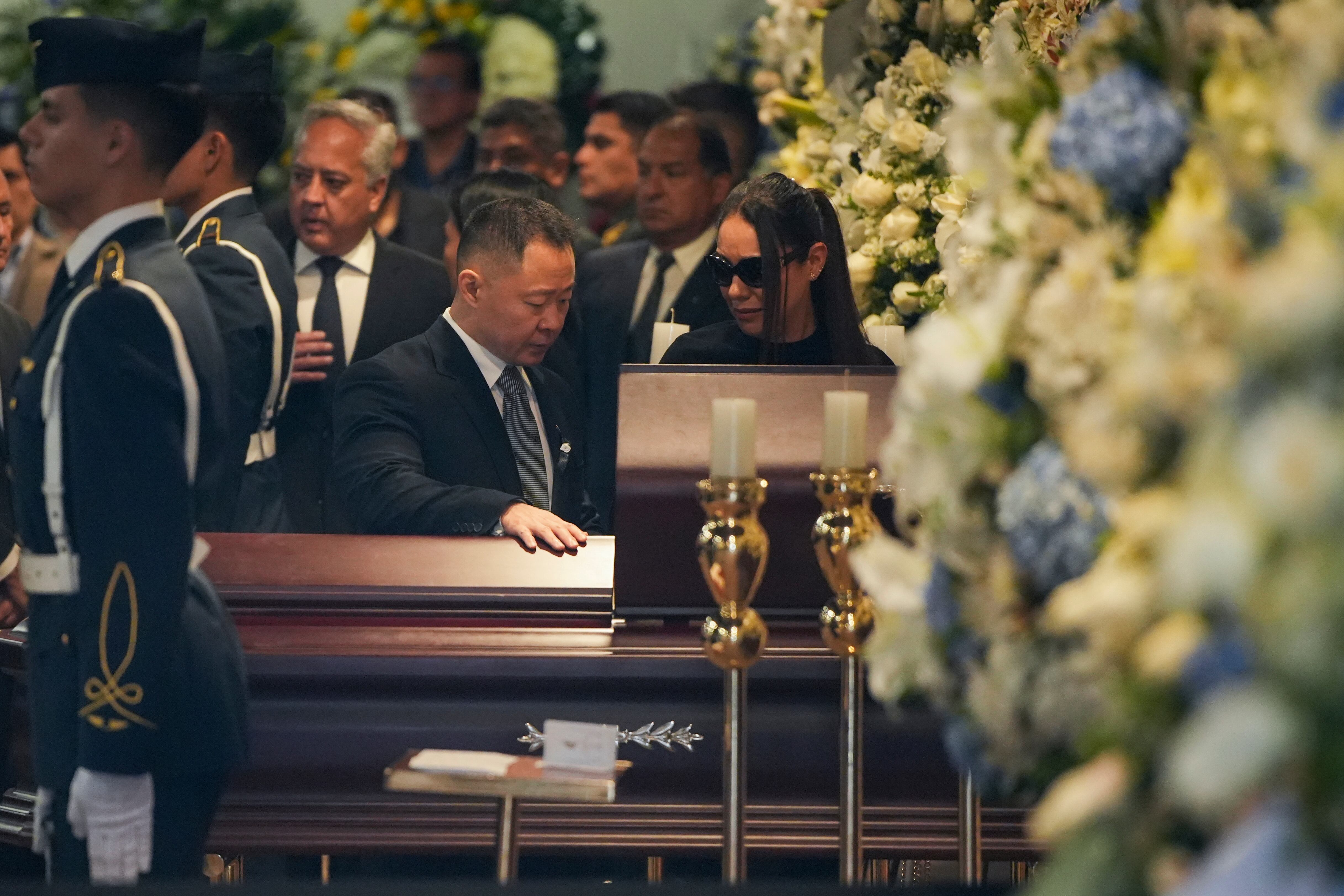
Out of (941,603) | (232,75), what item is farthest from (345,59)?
(941,603)

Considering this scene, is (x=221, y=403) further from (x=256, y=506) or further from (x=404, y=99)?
(x=404, y=99)

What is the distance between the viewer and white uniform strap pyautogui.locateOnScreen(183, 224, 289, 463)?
140 inches

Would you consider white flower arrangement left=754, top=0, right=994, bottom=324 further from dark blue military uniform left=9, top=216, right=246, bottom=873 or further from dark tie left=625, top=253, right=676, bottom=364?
dark blue military uniform left=9, top=216, right=246, bottom=873

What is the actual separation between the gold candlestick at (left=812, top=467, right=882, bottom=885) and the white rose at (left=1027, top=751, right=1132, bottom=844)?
34.7 inches

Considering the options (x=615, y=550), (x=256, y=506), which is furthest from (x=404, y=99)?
(x=615, y=550)

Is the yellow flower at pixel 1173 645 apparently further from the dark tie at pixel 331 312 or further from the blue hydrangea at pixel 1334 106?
the dark tie at pixel 331 312

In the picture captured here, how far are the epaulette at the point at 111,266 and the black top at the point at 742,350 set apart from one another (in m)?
1.35

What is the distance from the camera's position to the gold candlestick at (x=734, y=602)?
193 cm

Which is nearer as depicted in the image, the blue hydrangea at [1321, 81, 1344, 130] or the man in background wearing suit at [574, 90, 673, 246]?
the blue hydrangea at [1321, 81, 1344, 130]

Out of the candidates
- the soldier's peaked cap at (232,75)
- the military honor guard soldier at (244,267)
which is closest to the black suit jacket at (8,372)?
the military honor guard soldier at (244,267)

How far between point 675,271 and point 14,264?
102 inches

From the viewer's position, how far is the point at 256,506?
12.7ft

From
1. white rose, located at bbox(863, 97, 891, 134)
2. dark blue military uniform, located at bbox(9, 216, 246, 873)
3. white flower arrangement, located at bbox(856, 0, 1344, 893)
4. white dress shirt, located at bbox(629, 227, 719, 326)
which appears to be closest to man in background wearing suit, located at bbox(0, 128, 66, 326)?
white dress shirt, located at bbox(629, 227, 719, 326)

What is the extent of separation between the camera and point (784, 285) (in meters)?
3.39
